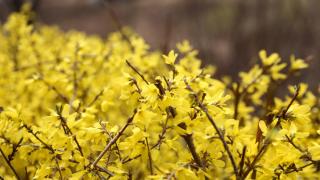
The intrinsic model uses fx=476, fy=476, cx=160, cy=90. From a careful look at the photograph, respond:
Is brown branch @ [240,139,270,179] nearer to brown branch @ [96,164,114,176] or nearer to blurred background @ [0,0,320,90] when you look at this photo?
brown branch @ [96,164,114,176]

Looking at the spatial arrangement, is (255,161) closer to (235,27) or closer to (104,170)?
(104,170)

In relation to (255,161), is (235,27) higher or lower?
higher

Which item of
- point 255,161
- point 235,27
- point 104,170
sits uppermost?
point 235,27

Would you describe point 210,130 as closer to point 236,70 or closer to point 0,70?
point 0,70

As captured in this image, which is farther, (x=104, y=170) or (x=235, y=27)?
(x=235, y=27)

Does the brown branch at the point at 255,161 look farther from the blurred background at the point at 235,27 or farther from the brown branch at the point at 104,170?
the blurred background at the point at 235,27

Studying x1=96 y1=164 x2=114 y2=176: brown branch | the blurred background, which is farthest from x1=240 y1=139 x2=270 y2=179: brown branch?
the blurred background

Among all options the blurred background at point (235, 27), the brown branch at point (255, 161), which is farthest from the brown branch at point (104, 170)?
the blurred background at point (235, 27)

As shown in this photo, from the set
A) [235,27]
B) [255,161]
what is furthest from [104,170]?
[235,27]

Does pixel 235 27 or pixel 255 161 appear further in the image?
pixel 235 27
